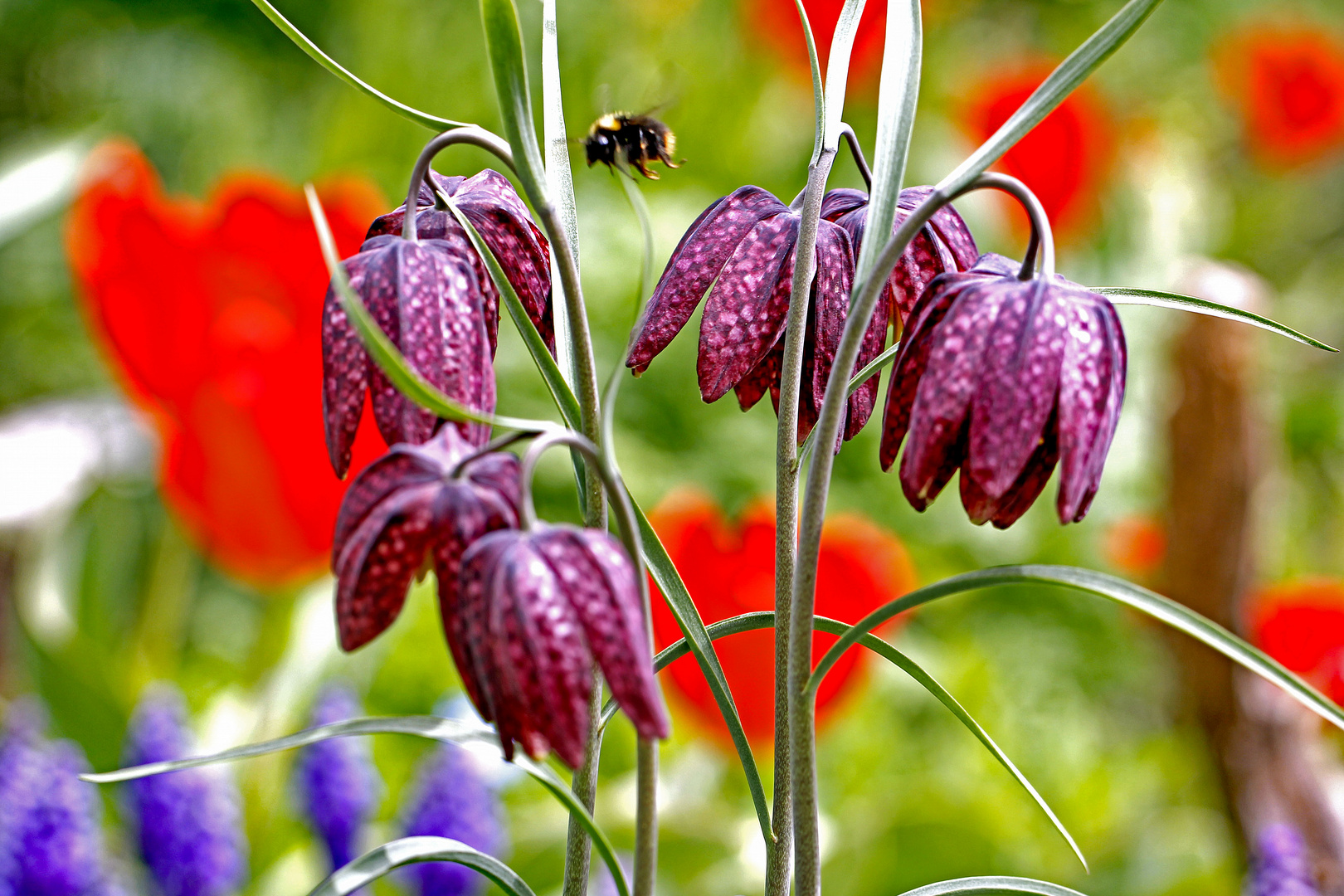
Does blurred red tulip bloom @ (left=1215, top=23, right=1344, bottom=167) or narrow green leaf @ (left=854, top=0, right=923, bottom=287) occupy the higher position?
blurred red tulip bloom @ (left=1215, top=23, right=1344, bottom=167)

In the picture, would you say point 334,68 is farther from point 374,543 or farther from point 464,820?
point 464,820

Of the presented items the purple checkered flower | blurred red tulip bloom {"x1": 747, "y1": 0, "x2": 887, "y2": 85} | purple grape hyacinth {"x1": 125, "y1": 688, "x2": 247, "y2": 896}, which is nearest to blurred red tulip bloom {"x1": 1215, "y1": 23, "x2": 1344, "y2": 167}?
blurred red tulip bloom {"x1": 747, "y1": 0, "x2": 887, "y2": 85}

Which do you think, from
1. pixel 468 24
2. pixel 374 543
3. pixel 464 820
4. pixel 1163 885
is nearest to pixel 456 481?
pixel 374 543

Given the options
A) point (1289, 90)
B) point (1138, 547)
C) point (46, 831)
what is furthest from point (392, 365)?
point (1289, 90)

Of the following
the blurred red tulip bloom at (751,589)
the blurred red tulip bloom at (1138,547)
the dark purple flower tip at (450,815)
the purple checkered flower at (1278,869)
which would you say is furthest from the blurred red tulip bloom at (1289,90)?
the dark purple flower tip at (450,815)

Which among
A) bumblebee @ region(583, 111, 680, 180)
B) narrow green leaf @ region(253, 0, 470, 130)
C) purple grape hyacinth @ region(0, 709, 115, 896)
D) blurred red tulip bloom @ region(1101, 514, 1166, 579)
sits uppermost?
blurred red tulip bloom @ region(1101, 514, 1166, 579)

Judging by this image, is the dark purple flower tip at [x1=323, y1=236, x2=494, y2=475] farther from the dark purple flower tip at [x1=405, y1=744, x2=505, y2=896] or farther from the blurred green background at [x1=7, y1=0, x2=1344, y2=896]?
the dark purple flower tip at [x1=405, y1=744, x2=505, y2=896]

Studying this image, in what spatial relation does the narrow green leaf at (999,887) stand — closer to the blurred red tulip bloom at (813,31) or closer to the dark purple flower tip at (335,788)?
the dark purple flower tip at (335,788)

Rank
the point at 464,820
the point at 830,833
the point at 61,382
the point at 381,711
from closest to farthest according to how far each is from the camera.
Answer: the point at 464,820, the point at 830,833, the point at 381,711, the point at 61,382
